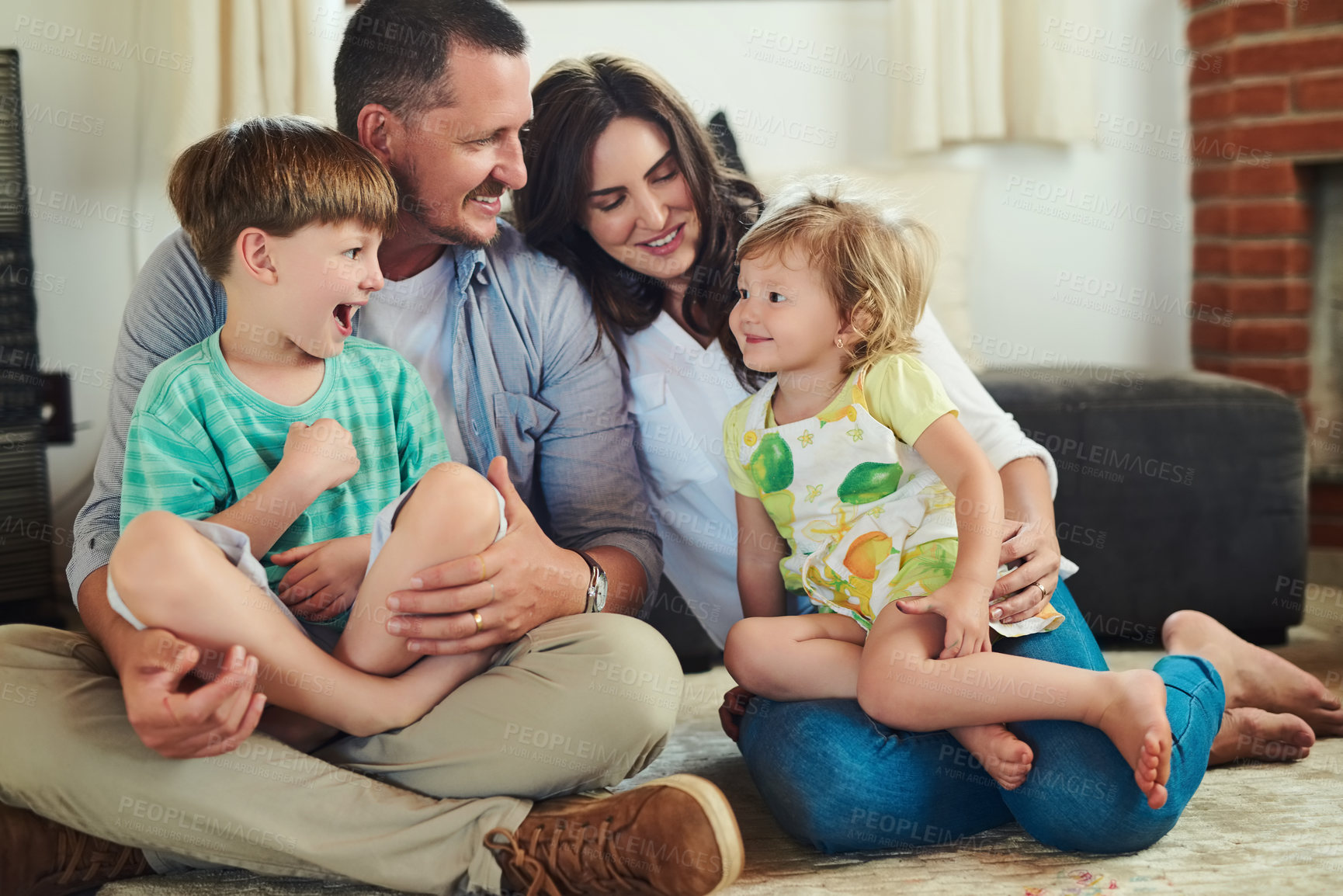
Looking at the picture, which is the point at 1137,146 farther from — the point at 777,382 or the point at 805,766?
the point at 805,766

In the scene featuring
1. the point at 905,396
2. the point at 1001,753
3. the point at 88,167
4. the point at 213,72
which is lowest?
the point at 1001,753

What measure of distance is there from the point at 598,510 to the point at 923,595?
392 mm

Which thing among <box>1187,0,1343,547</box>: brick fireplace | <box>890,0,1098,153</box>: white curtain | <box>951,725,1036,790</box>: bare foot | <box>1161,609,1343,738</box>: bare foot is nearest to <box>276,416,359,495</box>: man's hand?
<box>951,725,1036,790</box>: bare foot

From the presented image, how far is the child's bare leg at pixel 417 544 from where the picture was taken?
3.41 ft

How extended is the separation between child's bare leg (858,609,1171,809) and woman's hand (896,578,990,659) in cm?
1

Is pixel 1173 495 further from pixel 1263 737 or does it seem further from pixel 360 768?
pixel 360 768

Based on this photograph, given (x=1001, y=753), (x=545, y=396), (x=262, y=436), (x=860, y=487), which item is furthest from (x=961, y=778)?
(x=262, y=436)

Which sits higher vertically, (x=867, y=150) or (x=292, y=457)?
(x=867, y=150)

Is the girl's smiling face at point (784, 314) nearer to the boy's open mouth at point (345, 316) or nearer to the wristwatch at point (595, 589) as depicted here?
the wristwatch at point (595, 589)

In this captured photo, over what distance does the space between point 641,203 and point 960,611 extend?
61 centimetres

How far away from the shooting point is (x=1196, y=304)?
2670 millimetres

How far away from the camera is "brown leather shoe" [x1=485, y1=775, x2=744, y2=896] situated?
3.11 ft

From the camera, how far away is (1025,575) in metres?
1.19

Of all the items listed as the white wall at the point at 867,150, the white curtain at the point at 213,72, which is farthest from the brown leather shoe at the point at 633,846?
the white wall at the point at 867,150
